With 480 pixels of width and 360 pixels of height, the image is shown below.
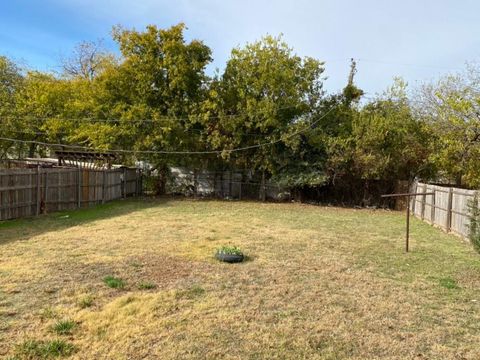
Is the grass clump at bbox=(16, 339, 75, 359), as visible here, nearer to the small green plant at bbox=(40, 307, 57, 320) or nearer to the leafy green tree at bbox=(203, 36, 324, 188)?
the small green plant at bbox=(40, 307, 57, 320)

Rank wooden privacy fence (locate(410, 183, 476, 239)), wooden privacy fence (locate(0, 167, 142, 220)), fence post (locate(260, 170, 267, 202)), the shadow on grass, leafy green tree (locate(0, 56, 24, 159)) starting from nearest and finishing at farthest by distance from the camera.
Result: the shadow on grass < wooden privacy fence (locate(410, 183, 476, 239)) < wooden privacy fence (locate(0, 167, 142, 220)) < fence post (locate(260, 170, 267, 202)) < leafy green tree (locate(0, 56, 24, 159))

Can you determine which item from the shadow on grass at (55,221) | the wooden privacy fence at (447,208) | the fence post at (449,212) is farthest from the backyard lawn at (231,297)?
the fence post at (449,212)

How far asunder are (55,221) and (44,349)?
857 cm

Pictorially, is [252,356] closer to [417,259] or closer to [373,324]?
[373,324]

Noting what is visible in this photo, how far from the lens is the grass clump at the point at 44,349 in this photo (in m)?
3.33

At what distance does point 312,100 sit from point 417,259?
44.8ft

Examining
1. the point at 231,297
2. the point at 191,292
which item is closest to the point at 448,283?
the point at 231,297

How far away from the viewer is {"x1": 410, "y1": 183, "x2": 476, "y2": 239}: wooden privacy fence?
34.2 feet

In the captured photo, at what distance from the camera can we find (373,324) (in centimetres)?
425

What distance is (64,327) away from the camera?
153 inches

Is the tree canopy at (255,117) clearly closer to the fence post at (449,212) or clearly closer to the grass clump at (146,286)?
the fence post at (449,212)

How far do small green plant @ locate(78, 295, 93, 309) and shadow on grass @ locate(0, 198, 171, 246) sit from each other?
4.35 m

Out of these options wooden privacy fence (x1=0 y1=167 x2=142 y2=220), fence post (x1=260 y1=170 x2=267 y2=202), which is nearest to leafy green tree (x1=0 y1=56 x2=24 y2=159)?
wooden privacy fence (x1=0 y1=167 x2=142 y2=220)

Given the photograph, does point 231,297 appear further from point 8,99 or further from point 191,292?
point 8,99
